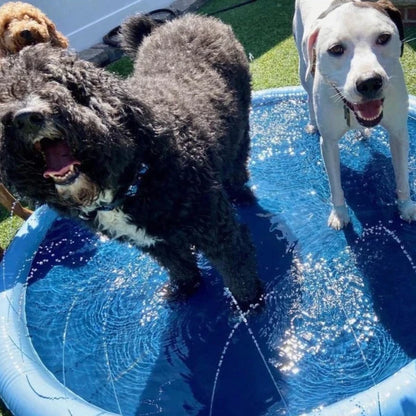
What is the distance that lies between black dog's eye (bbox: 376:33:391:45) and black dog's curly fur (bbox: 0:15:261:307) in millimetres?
1019

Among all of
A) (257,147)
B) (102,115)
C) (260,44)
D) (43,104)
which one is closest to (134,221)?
(102,115)

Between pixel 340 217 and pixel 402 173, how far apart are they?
551 millimetres

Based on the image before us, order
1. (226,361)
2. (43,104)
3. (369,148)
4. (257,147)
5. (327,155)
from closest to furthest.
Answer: (43,104) → (226,361) → (327,155) → (369,148) → (257,147)

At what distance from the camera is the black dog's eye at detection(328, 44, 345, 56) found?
9.38ft

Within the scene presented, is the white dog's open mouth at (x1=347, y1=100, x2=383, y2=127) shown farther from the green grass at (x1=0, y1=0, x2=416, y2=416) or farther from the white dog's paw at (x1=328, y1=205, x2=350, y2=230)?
the green grass at (x1=0, y1=0, x2=416, y2=416)

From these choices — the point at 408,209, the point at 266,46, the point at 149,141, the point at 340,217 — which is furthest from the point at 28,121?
the point at 266,46

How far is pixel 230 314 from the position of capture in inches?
139

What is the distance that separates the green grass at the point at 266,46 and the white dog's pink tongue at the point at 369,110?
2.18m

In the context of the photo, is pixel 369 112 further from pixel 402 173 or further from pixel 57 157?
pixel 57 157

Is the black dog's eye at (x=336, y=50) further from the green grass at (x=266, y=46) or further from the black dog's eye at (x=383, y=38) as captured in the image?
the green grass at (x=266, y=46)

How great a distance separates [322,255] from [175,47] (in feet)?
5.96

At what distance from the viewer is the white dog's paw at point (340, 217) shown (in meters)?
3.76

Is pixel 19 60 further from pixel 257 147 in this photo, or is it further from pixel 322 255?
pixel 257 147

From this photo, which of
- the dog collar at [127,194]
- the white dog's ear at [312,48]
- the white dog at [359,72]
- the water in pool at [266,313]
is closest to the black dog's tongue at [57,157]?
the dog collar at [127,194]
